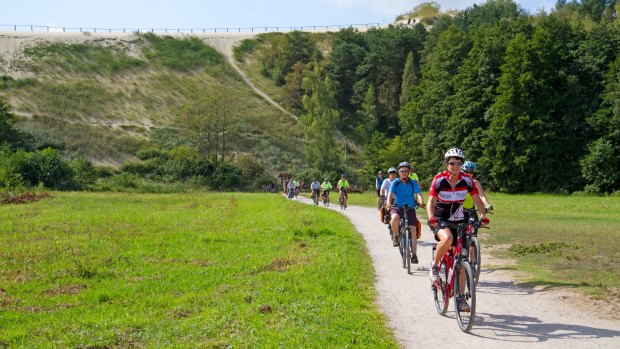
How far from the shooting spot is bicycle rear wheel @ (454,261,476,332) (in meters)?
7.57

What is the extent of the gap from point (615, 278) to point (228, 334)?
25.3ft

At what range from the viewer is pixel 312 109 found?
79812 mm

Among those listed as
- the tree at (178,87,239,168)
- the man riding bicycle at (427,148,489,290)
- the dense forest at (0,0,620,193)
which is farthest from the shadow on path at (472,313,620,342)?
the tree at (178,87,239,168)

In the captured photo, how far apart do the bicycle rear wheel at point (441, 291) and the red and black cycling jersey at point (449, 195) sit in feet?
2.49

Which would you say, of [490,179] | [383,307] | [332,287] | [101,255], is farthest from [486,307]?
[490,179]

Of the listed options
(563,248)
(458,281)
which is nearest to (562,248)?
(563,248)

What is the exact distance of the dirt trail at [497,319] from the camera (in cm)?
729

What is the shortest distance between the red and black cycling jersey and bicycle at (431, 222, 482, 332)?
188 mm

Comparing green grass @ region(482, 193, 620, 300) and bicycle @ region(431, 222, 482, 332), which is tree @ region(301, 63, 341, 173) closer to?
green grass @ region(482, 193, 620, 300)

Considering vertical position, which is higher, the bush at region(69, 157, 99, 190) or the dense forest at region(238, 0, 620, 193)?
the dense forest at region(238, 0, 620, 193)

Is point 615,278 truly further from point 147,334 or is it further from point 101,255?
point 101,255

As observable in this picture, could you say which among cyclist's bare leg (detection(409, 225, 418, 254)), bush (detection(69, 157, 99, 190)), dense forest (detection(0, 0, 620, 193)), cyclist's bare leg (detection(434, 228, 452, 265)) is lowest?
cyclist's bare leg (detection(409, 225, 418, 254))

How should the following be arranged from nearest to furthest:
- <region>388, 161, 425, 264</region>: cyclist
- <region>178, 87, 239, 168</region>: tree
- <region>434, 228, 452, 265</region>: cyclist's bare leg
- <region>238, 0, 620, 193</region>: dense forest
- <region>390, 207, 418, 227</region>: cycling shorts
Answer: <region>434, 228, 452, 265</region>: cyclist's bare leg
<region>390, 207, 418, 227</region>: cycling shorts
<region>388, 161, 425, 264</region>: cyclist
<region>238, 0, 620, 193</region>: dense forest
<region>178, 87, 239, 168</region>: tree

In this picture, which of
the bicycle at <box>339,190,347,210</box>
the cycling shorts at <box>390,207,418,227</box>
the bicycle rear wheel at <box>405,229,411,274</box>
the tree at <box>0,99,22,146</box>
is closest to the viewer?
the bicycle rear wheel at <box>405,229,411,274</box>
